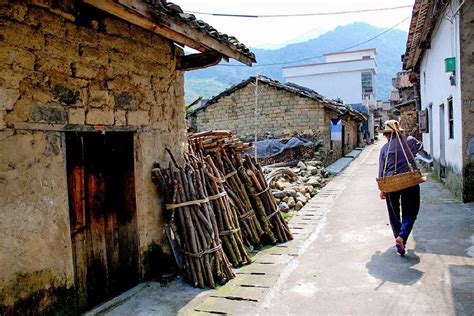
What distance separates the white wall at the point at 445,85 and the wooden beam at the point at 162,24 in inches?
194

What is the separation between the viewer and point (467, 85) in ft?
24.2

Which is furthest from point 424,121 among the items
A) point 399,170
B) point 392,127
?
point 399,170

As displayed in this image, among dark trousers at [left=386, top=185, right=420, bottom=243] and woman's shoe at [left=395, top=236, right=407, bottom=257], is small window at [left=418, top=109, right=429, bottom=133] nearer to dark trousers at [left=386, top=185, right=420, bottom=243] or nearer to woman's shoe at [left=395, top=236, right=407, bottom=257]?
dark trousers at [left=386, top=185, right=420, bottom=243]

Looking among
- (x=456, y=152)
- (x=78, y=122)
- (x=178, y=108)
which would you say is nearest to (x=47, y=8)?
(x=78, y=122)

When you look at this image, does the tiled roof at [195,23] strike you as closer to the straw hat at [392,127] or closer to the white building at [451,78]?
the straw hat at [392,127]

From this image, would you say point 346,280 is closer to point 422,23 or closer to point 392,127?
point 392,127

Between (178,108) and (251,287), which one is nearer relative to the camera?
(251,287)

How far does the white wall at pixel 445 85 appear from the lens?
25.6 ft

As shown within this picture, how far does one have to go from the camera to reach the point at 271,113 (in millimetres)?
17188

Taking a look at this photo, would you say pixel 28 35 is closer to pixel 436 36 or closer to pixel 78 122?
pixel 78 122

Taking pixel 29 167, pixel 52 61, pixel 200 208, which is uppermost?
pixel 52 61

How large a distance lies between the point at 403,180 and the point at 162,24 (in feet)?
11.5

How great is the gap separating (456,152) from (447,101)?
5.15 feet

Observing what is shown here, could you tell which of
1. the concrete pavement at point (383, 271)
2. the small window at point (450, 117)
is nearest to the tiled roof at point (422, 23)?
the small window at point (450, 117)
